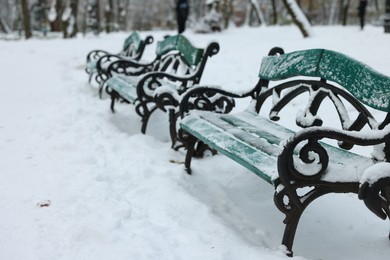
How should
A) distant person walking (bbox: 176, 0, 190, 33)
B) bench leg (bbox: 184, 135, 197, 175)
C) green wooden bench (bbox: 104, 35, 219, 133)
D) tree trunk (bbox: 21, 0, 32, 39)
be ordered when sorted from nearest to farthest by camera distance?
bench leg (bbox: 184, 135, 197, 175)
green wooden bench (bbox: 104, 35, 219, 133)
distant person walking (bbox: 176, 0, 190, 33)
tree trunk (bbox: 21, 0, 32, 39)

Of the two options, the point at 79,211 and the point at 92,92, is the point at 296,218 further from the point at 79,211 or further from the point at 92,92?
the point at 92,92

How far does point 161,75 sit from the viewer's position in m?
4.55

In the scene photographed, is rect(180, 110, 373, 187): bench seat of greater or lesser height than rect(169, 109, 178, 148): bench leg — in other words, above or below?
above

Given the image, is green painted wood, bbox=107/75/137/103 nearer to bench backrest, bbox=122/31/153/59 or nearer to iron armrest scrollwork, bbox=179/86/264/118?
bench backrest, bbox=122/31/153/59

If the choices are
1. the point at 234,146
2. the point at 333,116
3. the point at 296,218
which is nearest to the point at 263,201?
the point at 234,146

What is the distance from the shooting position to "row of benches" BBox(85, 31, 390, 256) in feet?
7.25

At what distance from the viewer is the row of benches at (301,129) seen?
221 cm

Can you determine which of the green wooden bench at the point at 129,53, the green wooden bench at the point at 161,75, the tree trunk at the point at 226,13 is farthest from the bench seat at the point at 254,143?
the tree trunk at the point at 226,13

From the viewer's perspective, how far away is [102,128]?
15.8ft

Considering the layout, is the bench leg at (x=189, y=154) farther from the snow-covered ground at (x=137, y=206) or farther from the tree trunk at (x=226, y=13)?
the tree trunk at (x=226, y=13)

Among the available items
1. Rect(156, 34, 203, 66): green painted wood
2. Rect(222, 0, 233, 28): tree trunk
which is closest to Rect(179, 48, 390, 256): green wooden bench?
Rect(156, 34, 203, 66): green painted wood

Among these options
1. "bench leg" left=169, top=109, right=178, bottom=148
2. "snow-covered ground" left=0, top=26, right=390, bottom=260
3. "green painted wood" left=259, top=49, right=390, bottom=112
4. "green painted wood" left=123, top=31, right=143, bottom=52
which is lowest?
"snow-covered ground" left=0, top=26, right=390, bottom=260

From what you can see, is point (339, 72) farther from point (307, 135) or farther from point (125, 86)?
point (125, 86)

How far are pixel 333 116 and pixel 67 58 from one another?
9.44 meters
